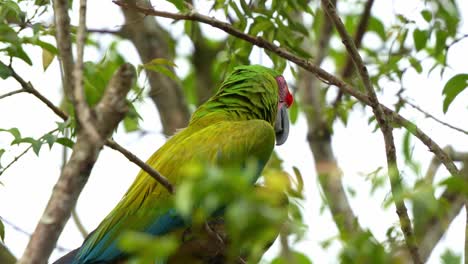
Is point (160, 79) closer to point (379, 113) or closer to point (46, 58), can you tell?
point (46, 58)

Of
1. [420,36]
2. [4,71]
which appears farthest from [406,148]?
[420,36]

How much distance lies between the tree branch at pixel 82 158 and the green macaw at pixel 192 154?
4.59 feet

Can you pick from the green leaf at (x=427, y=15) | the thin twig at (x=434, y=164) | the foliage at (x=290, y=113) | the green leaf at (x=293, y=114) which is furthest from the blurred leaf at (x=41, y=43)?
the thin twig at (x=434, y=164)

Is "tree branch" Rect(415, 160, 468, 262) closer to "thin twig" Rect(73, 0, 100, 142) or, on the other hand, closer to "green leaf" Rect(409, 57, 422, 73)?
"green leaf" Rect(409, 57, 422, 73)

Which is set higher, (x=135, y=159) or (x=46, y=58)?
(x=46, y=58)

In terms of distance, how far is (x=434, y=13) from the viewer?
4688 millimetres

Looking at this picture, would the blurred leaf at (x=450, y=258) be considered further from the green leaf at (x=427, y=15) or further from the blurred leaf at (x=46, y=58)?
the green leaf at (x=427, y=15)

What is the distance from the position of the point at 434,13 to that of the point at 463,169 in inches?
34.3

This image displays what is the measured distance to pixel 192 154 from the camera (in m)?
4.12

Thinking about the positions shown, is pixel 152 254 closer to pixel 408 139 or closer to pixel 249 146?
pixel 408 139

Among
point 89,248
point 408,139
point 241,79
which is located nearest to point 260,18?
point 241,79

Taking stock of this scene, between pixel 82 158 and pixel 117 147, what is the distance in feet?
1.64

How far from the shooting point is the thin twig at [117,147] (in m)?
2.77

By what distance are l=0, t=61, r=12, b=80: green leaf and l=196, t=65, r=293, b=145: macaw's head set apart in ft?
4.80
